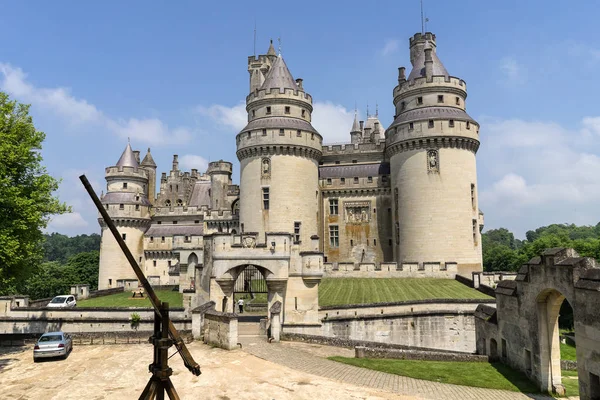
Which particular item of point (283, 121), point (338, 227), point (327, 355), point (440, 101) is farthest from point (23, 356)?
point (440, 101)

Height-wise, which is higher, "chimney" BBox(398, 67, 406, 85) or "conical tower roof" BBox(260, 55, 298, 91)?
"chimney" BBox(398, 67, 406, 85)

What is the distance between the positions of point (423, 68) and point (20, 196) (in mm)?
38371

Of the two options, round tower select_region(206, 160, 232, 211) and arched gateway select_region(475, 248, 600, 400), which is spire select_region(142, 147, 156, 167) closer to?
round tower select_region(206, 160, 232, 211)

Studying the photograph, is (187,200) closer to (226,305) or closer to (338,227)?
(338,227)

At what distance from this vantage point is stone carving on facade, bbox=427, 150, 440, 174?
133 ft

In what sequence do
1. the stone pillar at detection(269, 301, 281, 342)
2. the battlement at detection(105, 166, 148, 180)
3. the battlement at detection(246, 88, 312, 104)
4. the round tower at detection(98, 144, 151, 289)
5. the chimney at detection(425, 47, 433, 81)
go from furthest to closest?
the battlement at detection(105, 166, 148, 180) → the round tower at detection(98, 144, 151, 289) → the battlement at detection(246, 88, 312, 104) → the chimney at detection(425, 47, 433, 81) → the stone pillar at detection(269, 301, 281, 342)

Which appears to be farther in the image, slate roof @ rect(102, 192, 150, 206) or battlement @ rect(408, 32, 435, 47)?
slate roof @ rect(102, 192, 150, 206)

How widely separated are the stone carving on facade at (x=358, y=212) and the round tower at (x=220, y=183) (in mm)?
17745

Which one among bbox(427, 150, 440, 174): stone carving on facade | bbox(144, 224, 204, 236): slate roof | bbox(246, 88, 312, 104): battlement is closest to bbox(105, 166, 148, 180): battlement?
bbox(144, 224, 204, 236): slate roof

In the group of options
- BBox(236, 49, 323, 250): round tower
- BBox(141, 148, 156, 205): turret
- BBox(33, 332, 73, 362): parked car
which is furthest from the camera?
BBox(141, 148, 156, 205): turret

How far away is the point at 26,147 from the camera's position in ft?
64.7

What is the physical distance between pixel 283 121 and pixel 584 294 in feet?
112

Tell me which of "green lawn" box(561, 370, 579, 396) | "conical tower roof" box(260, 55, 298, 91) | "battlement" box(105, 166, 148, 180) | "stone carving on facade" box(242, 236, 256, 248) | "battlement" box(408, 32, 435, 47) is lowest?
"green lawn" box(561, 370, 579, 396)

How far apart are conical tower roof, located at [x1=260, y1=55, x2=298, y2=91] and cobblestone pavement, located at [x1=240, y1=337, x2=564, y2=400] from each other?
32437 millimetres
